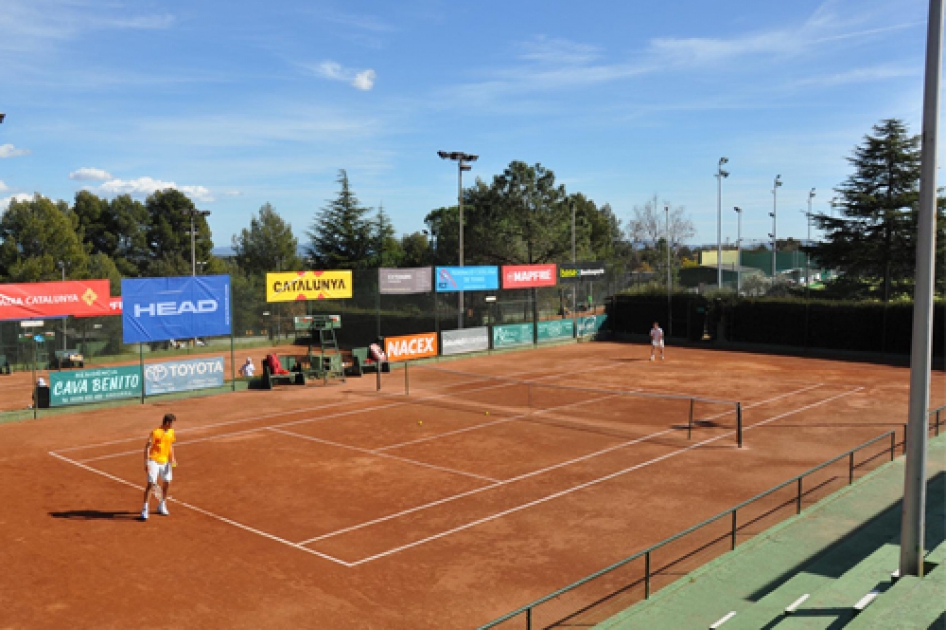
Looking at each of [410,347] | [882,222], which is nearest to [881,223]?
[882,222]

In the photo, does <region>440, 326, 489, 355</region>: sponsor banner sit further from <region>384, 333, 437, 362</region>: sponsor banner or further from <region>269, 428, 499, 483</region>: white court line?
<region>269, 428, 499, 483</region>: white court line

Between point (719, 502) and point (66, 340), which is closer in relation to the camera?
point (719, 502)

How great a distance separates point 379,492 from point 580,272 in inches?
1266

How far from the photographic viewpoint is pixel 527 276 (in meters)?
43.6

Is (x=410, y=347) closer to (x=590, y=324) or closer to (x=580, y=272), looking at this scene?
(x=580, y=272)

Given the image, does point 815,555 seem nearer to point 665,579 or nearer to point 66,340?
point 665,579

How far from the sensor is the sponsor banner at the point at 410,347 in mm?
36250

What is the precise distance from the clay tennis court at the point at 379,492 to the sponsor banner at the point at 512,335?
36.8 ft

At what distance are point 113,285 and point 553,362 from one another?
35201mm

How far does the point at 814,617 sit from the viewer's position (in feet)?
28.3

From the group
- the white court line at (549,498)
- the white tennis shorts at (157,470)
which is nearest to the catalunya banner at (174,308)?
the white tennis shorts at (157,470)

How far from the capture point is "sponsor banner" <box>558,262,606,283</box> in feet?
152

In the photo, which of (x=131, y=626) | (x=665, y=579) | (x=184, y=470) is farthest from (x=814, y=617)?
(x=184, y=470)

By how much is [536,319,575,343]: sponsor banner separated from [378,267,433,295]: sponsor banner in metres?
8.50
